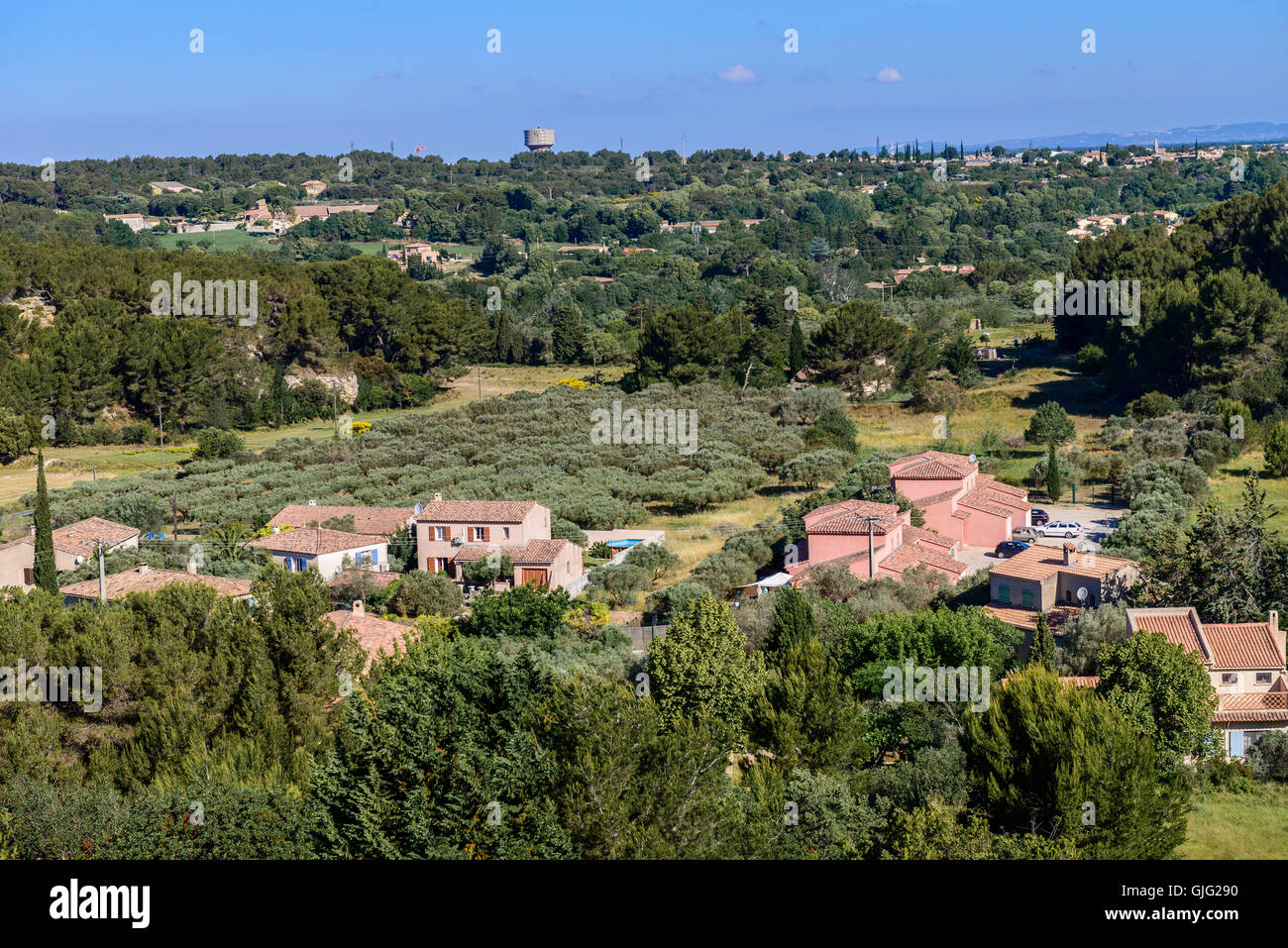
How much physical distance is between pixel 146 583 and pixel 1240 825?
2187 cm

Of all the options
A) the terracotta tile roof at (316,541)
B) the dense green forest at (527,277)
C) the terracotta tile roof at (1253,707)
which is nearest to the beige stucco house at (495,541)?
the terracotta tile roof at (316,541)

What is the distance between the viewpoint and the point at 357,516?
111 feet

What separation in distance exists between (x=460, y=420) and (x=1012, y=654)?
3534cm

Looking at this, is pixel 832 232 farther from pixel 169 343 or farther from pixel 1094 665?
pixel 1094 665

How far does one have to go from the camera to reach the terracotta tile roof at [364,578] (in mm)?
28953

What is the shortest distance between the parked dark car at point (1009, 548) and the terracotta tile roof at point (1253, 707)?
36.8ft

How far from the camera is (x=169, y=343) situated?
5531 cm

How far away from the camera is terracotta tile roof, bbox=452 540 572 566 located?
29.2 m

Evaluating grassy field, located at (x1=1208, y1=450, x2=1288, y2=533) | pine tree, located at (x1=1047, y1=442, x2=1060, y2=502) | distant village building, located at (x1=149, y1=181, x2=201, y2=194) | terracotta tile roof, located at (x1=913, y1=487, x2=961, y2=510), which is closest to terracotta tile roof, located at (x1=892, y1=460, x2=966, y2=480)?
terracotta tile roof, located at (x1=913, y1=487, x2=961, y2=510)

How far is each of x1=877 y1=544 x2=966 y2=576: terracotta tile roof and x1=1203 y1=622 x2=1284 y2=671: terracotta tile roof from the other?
7663 millimetres

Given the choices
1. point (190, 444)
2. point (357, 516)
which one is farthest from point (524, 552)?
point (190, 444)

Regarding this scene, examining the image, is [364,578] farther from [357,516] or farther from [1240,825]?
[1240,825]

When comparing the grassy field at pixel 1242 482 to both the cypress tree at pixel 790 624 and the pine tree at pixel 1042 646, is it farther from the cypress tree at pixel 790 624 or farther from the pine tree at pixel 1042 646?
the cypress tree at pixel 790 624

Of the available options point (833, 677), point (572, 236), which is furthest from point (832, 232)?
point (833, 677)
